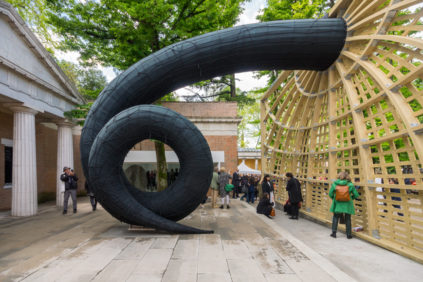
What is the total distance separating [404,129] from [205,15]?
877 cm

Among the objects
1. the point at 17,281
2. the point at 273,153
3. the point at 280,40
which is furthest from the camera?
the point at 273,153

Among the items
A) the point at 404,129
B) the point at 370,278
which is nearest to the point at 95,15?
the point at 404,129

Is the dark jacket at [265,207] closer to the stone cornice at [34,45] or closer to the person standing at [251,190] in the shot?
the person standing at [251,190]

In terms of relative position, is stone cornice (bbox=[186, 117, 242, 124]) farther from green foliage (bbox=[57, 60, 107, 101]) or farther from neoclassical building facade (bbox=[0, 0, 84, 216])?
green foliage (bbox=[57, 60, 107, 101])

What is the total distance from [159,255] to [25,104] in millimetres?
8329

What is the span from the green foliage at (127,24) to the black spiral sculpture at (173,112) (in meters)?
4.17

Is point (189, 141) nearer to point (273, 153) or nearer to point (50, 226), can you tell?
point (50, 226)

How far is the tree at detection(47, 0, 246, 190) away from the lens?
31.7ft

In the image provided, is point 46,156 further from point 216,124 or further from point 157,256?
point 157,256

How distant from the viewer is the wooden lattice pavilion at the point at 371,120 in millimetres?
4339

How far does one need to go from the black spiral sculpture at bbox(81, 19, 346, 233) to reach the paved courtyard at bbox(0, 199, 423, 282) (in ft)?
2.75

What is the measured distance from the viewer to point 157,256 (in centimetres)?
440

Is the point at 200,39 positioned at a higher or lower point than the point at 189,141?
higher

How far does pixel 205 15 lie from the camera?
34.2 ft
